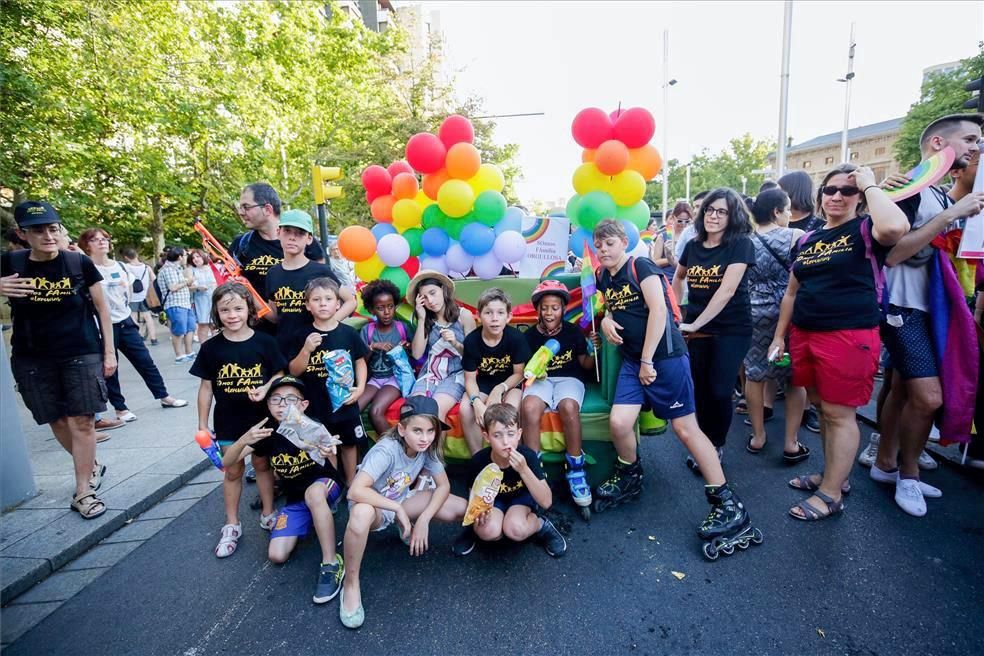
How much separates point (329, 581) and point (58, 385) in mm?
2304

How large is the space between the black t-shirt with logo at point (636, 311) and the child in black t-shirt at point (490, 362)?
0.68 m

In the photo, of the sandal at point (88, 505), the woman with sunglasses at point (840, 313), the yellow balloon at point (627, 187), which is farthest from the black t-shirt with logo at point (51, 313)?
the woman with sunglasses at point (840, 313)

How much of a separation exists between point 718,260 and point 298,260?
2.80 meters

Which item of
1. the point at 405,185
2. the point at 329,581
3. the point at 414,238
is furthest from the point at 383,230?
the point at 329,581

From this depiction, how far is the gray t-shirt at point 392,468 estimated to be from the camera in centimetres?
246

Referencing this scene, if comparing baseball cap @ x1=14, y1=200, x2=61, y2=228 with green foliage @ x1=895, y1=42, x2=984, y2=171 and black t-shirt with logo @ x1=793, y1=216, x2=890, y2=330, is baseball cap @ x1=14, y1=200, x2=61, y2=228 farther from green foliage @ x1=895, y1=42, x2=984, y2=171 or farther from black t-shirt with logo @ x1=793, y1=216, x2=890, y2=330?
green foliage @ x1=895, y1=42, x2=984, y2=171

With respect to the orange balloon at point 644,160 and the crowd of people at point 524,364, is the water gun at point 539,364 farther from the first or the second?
the orange balloon at point 644,160

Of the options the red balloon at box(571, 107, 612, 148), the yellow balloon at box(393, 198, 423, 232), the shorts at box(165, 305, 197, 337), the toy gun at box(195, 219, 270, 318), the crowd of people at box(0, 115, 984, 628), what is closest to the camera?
the crowd of people at box(0, 115, 984, 628)

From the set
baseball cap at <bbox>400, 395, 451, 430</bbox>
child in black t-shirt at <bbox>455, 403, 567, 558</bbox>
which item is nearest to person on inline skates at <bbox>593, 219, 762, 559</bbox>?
child in black t-shirt at <bbox>455, 403, 567, 558</bbox>

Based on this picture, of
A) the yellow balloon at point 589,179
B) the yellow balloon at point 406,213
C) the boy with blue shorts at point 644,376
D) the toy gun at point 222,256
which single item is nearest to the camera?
the boy with blue shorts at point 644,376

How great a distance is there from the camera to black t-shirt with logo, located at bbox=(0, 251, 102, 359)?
2.90 m

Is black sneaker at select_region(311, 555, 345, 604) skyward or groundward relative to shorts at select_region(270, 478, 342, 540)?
groundward

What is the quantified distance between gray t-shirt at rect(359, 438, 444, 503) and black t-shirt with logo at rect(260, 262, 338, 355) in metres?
1.07

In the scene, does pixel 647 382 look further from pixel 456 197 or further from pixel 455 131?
pixel 455 131
